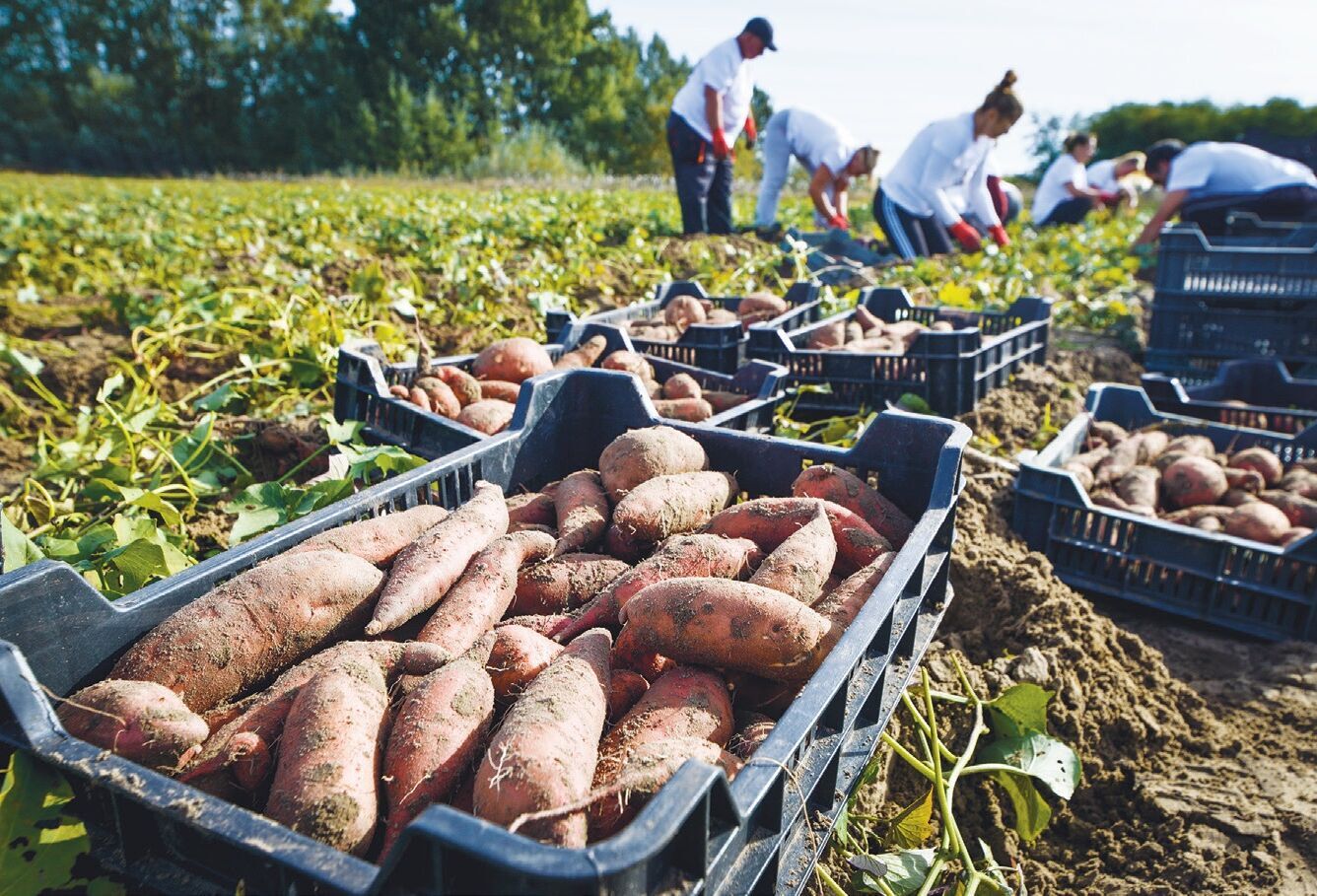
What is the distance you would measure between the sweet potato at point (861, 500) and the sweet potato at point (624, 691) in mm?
805

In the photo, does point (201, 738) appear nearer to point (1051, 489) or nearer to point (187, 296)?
point (1051, 489)

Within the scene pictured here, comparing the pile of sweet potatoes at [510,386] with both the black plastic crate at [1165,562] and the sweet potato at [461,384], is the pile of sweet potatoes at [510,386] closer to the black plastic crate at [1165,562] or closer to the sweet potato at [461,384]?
the sweet potato at [461,384]

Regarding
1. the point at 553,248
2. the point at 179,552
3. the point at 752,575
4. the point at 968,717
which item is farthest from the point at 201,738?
the point at 553,248

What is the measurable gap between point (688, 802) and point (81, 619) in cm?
124

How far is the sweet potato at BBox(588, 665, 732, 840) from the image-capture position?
1.28m

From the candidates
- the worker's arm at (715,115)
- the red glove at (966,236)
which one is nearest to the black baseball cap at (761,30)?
the worker's arm at (715,115)

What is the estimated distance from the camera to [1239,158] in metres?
7.28

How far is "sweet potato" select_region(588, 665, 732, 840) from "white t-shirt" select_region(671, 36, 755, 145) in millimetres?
7876

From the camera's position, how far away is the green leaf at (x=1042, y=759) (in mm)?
1876

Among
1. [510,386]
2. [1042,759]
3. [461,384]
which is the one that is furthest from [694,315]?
[1042,759]

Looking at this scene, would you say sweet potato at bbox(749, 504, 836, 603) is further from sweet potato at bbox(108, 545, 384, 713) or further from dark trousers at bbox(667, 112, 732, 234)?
dark trousers at bbox(667, 112, 732, 234)

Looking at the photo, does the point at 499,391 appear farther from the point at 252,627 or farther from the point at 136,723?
the point at 136,723

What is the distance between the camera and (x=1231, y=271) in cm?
519

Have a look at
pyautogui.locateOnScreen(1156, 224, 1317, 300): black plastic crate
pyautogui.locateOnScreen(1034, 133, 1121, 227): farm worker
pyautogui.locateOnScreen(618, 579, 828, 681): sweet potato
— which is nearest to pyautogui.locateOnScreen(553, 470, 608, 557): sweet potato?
pyautogui.locateOnScreen(618, 579, 828, 681): sweet potato
